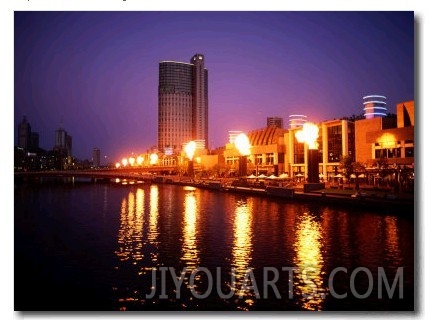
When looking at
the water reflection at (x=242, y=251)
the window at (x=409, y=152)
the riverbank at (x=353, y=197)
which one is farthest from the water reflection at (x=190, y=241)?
the window at (x=409, y=152)

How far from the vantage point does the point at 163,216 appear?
36.6m

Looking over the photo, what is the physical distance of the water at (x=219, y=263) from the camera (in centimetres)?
1503

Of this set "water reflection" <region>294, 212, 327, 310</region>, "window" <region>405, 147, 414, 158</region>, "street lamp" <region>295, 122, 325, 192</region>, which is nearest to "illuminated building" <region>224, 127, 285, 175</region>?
"street lamp" <region>295, 122, 325, 192</region>

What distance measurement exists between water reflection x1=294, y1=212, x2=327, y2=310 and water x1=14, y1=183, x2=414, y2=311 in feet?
0.15

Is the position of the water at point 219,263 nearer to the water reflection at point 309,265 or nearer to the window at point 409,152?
the water reflection at point 309,265

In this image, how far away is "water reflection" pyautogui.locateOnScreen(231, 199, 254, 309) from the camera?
15641 mm

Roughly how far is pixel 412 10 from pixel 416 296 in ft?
40.5

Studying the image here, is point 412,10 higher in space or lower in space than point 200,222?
higher

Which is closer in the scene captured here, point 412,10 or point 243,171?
point 412,10

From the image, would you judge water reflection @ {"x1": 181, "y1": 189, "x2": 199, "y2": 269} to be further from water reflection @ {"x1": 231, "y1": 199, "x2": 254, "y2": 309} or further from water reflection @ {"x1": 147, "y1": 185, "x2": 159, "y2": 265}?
water reflection @ {"x1": 231, "y1": 199, "x2": 254, "y2": 309}

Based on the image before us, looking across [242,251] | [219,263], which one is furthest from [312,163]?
[219,263]

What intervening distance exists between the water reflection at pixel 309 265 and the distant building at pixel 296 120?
6233 cm

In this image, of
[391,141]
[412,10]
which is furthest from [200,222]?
[391,141]
